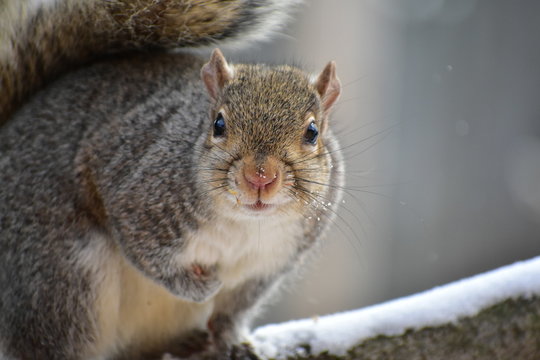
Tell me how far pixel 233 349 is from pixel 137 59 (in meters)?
0.70

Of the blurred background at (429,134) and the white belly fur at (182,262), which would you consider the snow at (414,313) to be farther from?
the blurred background at (429,134)

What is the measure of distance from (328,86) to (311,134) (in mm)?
147

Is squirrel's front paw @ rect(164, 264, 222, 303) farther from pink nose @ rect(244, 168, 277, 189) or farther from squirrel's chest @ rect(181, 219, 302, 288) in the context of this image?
pink nose @ rect(244, 168, 277, 189)

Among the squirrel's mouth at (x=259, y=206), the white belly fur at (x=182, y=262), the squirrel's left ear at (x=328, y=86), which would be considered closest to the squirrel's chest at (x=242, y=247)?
the white belly fur at (x=182, y=262)

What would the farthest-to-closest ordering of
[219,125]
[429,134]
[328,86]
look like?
1. [429,134]
2. [328,86]
3. [219,125]

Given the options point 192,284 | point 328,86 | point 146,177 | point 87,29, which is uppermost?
point 328,86

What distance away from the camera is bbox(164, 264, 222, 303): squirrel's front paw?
163 centimetres

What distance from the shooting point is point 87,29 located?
5.98ft

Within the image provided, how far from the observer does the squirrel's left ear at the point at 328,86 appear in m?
1.58

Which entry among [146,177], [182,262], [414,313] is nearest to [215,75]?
[146,177]

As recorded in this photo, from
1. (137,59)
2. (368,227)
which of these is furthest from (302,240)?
(368,227)

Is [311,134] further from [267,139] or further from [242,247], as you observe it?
[242,247]

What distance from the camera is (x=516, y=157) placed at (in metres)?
3.61

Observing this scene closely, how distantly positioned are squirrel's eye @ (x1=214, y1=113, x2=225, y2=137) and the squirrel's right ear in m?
0.08
